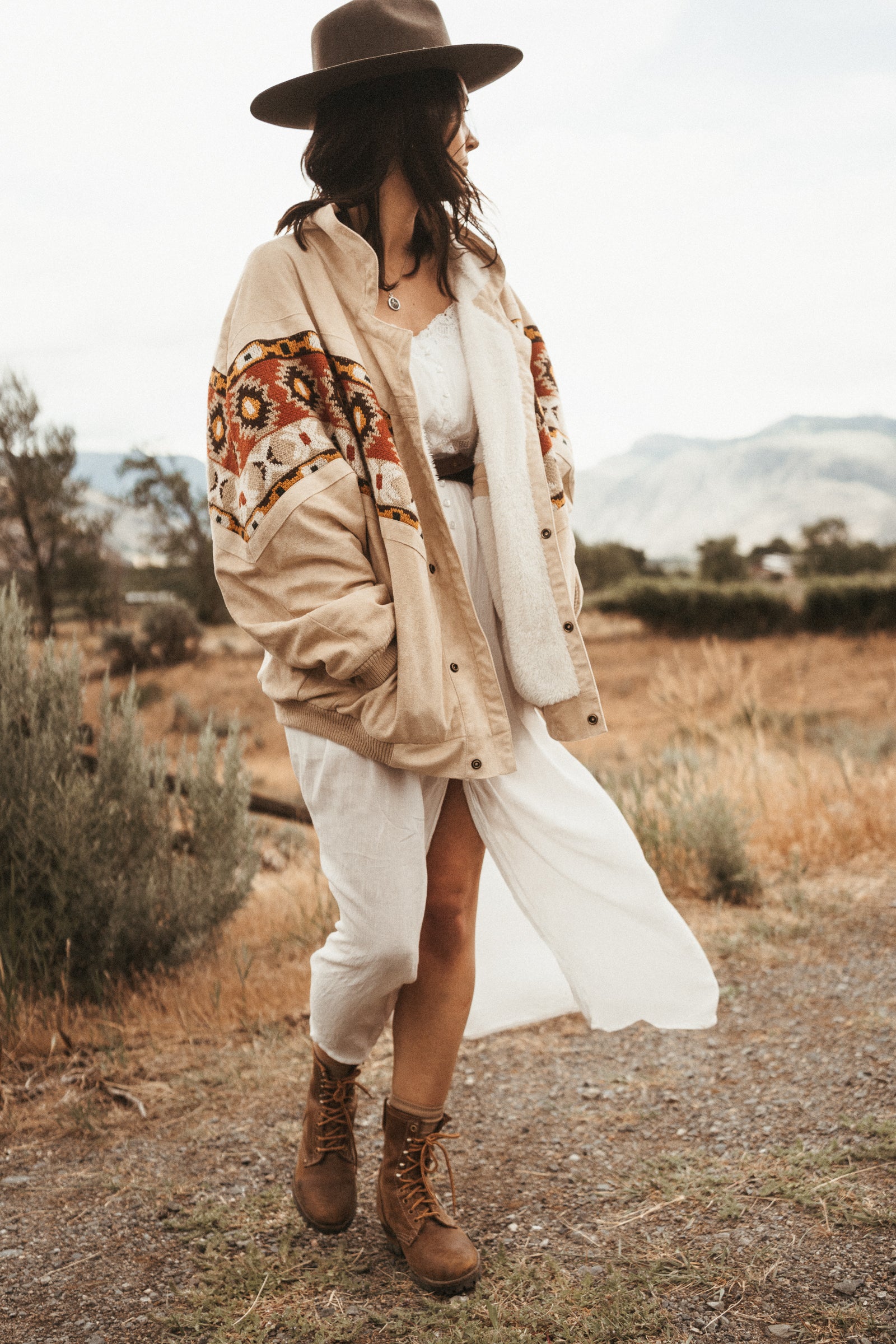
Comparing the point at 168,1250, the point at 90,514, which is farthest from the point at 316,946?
the point at 90,514

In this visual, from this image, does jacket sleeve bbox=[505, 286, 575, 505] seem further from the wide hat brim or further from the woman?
the wide hat brim

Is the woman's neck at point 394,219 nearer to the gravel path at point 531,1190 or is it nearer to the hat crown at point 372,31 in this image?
the hat crown at point 372,31

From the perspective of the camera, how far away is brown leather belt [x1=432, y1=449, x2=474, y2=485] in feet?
6.22

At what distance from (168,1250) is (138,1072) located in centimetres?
91

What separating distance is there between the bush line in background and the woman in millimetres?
19905

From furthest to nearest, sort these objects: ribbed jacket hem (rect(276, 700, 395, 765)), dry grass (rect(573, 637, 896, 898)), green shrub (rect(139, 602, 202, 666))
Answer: green shrub (rect(139, 602, 202, 666)) → dry grass (rect(573, 637, 896, 898)) → ribbed jacket hem (rect(276, 700, 395, 765))

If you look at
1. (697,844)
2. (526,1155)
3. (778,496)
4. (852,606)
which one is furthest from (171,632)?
(778,496)

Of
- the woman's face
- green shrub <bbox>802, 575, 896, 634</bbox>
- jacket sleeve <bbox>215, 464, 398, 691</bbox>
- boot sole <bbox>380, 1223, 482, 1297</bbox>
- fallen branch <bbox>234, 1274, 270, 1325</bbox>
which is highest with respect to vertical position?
the woman's face

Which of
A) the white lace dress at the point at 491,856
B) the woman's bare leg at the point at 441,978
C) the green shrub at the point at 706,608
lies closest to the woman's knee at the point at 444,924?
the woman's bare leg at the point at 441,978

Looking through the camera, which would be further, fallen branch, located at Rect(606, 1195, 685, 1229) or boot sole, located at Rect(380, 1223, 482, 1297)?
fallen branch, located at Rect(606, 1195, 685, 1229)

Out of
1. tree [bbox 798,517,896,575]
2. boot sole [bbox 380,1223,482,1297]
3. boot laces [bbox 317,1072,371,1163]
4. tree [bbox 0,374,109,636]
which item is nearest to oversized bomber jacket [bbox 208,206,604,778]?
boot laces [bbox 317,1072,371,1163]

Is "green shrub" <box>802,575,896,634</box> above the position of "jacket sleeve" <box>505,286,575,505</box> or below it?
below

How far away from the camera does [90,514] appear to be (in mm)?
13039

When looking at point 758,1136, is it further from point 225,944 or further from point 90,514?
point 90,514
